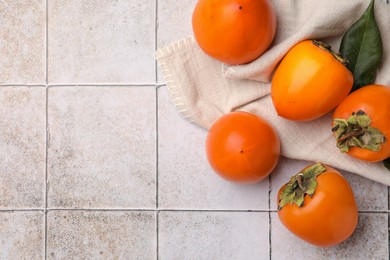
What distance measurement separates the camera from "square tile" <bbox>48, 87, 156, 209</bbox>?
30.1 inches

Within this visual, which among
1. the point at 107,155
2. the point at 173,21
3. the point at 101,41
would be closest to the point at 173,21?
the point at 173,21

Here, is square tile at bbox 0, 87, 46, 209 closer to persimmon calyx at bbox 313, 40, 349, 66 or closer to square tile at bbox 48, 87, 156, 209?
square tile at bbox 48, 87, 156, 209

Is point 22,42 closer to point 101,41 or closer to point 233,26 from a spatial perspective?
point 101,41

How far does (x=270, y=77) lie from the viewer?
73 centimetres

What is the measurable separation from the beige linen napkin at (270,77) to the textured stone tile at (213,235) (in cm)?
11

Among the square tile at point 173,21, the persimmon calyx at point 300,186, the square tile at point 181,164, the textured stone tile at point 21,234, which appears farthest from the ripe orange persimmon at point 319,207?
the textured stone tile at point 21,234

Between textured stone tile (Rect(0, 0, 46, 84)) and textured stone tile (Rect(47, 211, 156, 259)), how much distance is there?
197 millimetres

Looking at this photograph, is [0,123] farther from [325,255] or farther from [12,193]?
[325,255]

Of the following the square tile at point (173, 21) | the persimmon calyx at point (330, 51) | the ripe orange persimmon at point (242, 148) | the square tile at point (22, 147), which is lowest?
the square tile at point (22, 147)

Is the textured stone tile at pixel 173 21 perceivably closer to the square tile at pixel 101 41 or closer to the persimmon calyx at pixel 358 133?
the square tile at pixel 101 41

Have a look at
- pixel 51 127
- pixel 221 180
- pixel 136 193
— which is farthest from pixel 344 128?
pixel 51 127

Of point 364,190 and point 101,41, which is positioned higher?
point 101,41

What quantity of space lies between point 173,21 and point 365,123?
0.29 meters

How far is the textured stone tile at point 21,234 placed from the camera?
0.77m
